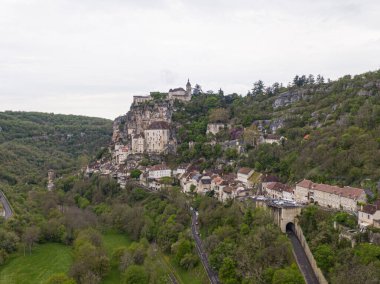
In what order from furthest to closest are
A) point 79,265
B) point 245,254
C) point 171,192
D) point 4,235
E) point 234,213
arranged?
point 171,192 → point 4,235 → point 234,213 → point 79,265 → point 245,254

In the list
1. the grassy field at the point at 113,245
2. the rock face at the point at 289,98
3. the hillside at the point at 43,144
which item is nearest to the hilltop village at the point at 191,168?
the rock face at the point at 289,98

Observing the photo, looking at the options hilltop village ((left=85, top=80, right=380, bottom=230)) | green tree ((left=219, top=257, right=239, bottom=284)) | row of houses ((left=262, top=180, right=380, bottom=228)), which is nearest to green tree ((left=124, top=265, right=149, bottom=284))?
green tree ((left=219, top=257, right=239, bottom=284))

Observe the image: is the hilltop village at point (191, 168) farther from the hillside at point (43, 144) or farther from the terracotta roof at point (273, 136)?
the hillside at point (43, 144)

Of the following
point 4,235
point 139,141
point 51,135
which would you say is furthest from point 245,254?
point 51,135

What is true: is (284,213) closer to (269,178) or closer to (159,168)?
(269,178)

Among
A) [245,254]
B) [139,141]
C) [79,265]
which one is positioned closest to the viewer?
[245,254]

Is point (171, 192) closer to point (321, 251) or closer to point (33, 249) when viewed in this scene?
point (33, 249)
